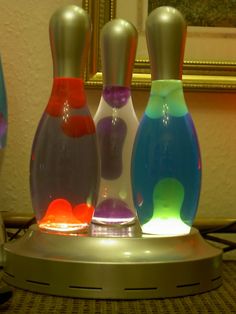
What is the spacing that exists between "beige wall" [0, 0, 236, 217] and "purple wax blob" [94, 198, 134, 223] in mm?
209

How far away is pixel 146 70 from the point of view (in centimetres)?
76

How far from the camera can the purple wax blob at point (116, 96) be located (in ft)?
1.94

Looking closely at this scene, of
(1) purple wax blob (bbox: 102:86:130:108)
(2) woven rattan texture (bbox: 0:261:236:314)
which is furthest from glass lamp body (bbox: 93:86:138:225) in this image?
(2) woven rattan texture (bbox: 0:261:236:314)

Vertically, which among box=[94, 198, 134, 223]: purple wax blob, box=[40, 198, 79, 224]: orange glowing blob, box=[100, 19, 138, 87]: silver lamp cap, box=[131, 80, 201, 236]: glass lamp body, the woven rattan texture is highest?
box=[100, 19, 138, 87]: silver lamp cap

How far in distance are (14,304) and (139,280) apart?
0.11 meters

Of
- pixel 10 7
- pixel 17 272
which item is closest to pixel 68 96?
pixel 17 272

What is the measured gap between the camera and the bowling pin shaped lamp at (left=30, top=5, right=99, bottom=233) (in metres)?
0.52

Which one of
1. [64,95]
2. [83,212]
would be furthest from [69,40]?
[83,212]

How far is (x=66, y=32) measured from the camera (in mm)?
527

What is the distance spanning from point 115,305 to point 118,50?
25 centimetres

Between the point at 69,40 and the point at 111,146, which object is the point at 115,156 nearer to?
the point at 111,146

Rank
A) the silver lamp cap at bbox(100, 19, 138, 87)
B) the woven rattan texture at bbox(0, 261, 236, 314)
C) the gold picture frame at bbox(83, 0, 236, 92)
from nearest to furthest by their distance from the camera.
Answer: the woven rattan texture at bbox(0, 261, 236, 314) → the silver lamp cap at bbox(100, 19, 138, 87) → the gold picture frame at bbox(83, 0, 236, 92)

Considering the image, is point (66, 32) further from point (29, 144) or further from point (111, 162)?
point (29, 144)

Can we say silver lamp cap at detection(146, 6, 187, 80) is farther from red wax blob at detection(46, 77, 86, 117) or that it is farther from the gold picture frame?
the gold picture frame
